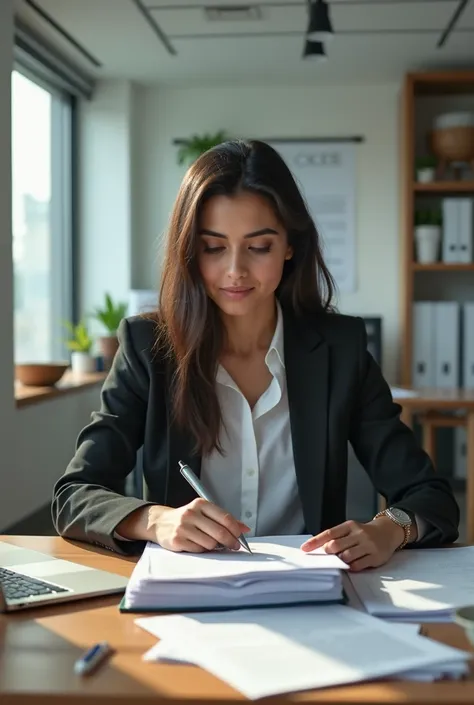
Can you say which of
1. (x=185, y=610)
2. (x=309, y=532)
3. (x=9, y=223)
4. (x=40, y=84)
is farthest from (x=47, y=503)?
(x=185, y=610)

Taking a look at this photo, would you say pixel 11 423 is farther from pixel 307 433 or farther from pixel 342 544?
pixel 342 544

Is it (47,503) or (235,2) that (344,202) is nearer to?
(235,2)

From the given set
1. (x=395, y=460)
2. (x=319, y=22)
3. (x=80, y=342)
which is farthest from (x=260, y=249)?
(x=80, y=342)

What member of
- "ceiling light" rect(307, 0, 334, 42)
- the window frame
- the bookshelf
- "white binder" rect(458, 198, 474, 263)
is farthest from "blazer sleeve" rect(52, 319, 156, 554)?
"white binder" rect(458, 198, 474, 263)

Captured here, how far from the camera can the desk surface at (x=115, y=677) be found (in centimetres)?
81

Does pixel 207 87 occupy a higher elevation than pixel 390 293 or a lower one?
higher

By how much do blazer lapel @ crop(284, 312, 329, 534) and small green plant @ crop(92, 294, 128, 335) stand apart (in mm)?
3474

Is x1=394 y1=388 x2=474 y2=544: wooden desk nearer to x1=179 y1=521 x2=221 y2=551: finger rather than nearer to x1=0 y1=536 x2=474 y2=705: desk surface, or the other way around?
x1=179 y1=521 x2=221 y2=551: finger

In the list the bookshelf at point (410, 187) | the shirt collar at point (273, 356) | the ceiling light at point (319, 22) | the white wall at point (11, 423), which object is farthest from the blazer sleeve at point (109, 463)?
the bookshelf at point (410, 187)

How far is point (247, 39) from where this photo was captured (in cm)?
459

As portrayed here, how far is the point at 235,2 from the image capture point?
399 centimetres

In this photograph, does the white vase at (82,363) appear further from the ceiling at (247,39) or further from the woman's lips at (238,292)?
the woman's lips at (238,292)

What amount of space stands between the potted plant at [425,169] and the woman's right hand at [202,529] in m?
4.32

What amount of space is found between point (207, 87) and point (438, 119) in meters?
1.43
